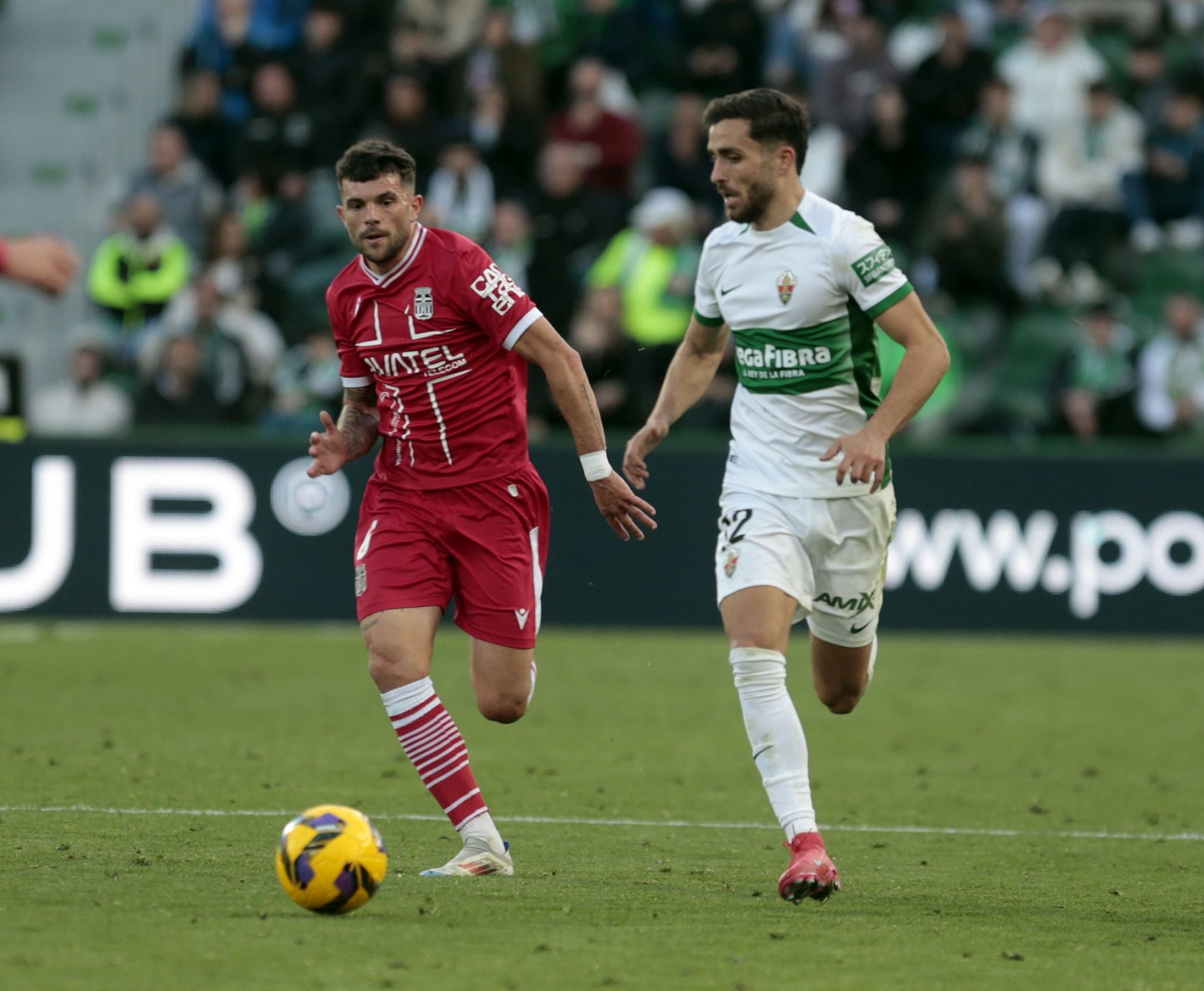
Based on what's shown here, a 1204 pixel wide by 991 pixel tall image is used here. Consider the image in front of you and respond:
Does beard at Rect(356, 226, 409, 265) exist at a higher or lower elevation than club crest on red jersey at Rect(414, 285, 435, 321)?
higher

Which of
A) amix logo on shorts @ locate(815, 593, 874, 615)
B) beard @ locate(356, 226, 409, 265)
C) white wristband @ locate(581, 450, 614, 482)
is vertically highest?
beard @ locate(356, 226, 409, 265)

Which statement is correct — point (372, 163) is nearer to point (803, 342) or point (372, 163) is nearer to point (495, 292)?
point (495, 292)

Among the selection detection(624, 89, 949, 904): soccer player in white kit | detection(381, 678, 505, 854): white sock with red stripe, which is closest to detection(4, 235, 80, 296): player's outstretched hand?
detection(381, 678, 505, 854): white sock with red stripe

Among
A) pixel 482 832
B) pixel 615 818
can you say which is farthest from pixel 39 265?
pixel 615 818

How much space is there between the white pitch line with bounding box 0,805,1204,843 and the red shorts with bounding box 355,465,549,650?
133cm

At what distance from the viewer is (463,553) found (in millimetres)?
7293

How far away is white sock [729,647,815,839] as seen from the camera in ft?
22.6

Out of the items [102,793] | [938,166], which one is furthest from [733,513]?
[938,166]

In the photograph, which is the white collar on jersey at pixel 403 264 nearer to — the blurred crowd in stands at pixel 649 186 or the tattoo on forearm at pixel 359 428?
the tattoo on forearm at pixel 359 428

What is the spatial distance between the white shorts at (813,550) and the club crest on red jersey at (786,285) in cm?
68

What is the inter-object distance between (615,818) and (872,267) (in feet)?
8.72

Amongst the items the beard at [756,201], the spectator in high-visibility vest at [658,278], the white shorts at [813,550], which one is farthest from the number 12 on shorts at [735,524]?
the spectator in high-visibility vest at [658,278]

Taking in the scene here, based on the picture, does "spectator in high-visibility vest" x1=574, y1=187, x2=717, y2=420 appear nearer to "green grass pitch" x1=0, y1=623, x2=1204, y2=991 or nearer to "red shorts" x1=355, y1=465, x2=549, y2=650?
"green grass pitch" x1=0, y1=623, x2=1204, y2=991

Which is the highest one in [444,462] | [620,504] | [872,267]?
[872,267]
